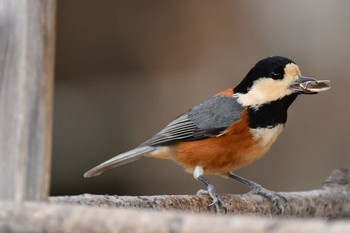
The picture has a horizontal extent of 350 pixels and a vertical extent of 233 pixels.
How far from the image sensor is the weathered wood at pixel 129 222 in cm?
136

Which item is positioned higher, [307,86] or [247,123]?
[307,86]

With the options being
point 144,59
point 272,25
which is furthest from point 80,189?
point 272,25

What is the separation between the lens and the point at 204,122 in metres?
3.54

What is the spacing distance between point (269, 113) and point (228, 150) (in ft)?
0.76

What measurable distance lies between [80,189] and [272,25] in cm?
175

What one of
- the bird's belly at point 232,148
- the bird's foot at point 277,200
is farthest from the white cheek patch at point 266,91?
the bird's foot at point 277,200

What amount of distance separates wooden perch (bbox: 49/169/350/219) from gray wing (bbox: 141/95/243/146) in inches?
14.4

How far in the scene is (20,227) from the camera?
159 centimetres

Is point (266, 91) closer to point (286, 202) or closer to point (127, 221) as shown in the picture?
point (286, 202)

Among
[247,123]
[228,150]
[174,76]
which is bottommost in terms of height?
[228,150]

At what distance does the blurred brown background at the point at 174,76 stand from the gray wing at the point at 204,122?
1771mm

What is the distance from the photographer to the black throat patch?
3377 mm

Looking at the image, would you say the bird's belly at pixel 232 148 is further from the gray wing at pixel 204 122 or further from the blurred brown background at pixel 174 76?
the blurred brown background at pixel 174 76

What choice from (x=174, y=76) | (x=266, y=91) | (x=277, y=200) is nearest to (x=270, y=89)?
(x=266, y=91)
